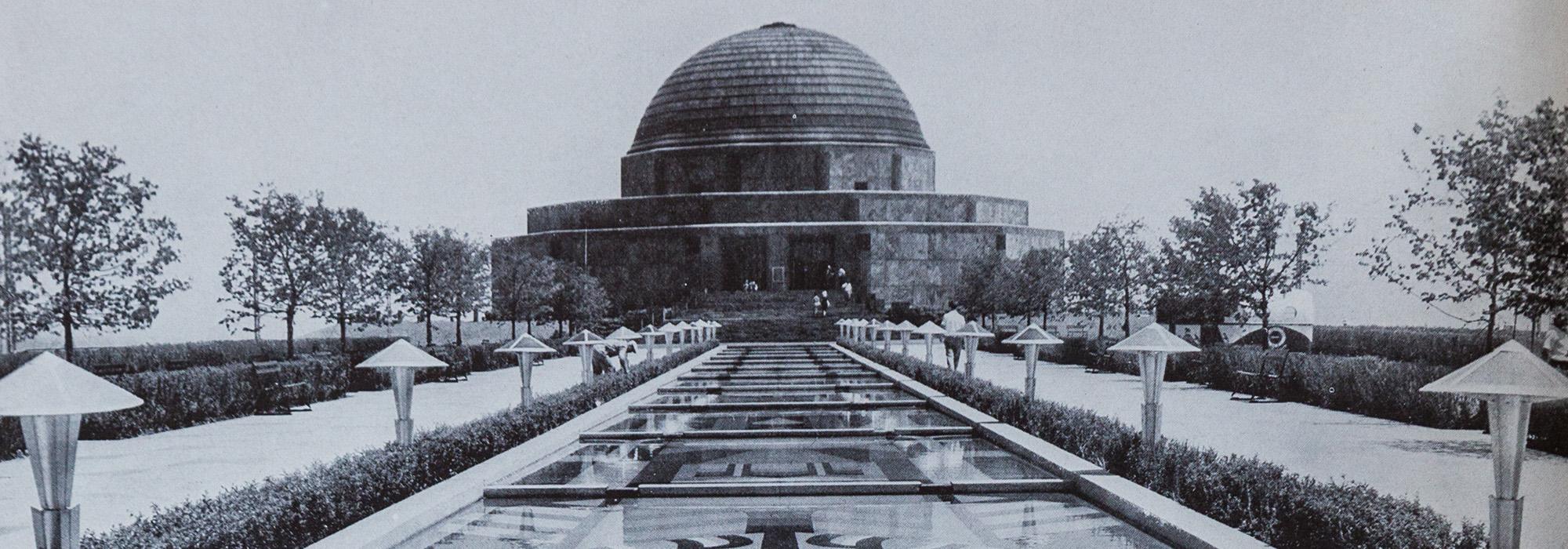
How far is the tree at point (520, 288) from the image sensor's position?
3784 cm

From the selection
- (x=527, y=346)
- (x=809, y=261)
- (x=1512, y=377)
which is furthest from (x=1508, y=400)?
(x=809, y=261)

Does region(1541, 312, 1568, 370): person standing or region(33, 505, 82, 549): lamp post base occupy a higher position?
region(1541, 312, 1568, 370): person standing

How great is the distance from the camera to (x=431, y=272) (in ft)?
106

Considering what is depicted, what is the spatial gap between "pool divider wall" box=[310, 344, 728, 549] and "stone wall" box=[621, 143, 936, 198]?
43.3 meters

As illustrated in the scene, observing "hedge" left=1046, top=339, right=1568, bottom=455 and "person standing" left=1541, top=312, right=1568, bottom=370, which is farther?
"hedge" left=1046, top=339, right=1568, bottom=455

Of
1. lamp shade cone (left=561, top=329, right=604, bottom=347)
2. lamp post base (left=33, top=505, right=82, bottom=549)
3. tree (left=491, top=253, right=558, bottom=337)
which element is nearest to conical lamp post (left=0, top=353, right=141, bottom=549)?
lamp post base (left=33, top=505, right=82, bottom=549)

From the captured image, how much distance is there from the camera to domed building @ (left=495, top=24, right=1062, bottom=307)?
51.2m

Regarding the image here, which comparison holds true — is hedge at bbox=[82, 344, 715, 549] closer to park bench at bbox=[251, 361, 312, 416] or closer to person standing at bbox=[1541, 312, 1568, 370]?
park bench at bbox=[251, 361, 312, 416]

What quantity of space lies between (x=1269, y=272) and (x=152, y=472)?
18618mm

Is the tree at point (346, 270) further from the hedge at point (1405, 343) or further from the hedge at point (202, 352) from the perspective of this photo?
the hedge at point (1405, 343)

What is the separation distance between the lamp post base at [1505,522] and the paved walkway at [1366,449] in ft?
3.51

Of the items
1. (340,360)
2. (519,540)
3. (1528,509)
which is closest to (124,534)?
(519,540)

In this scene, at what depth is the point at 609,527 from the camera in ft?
24.0

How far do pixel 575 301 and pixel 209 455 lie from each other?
101 feet
